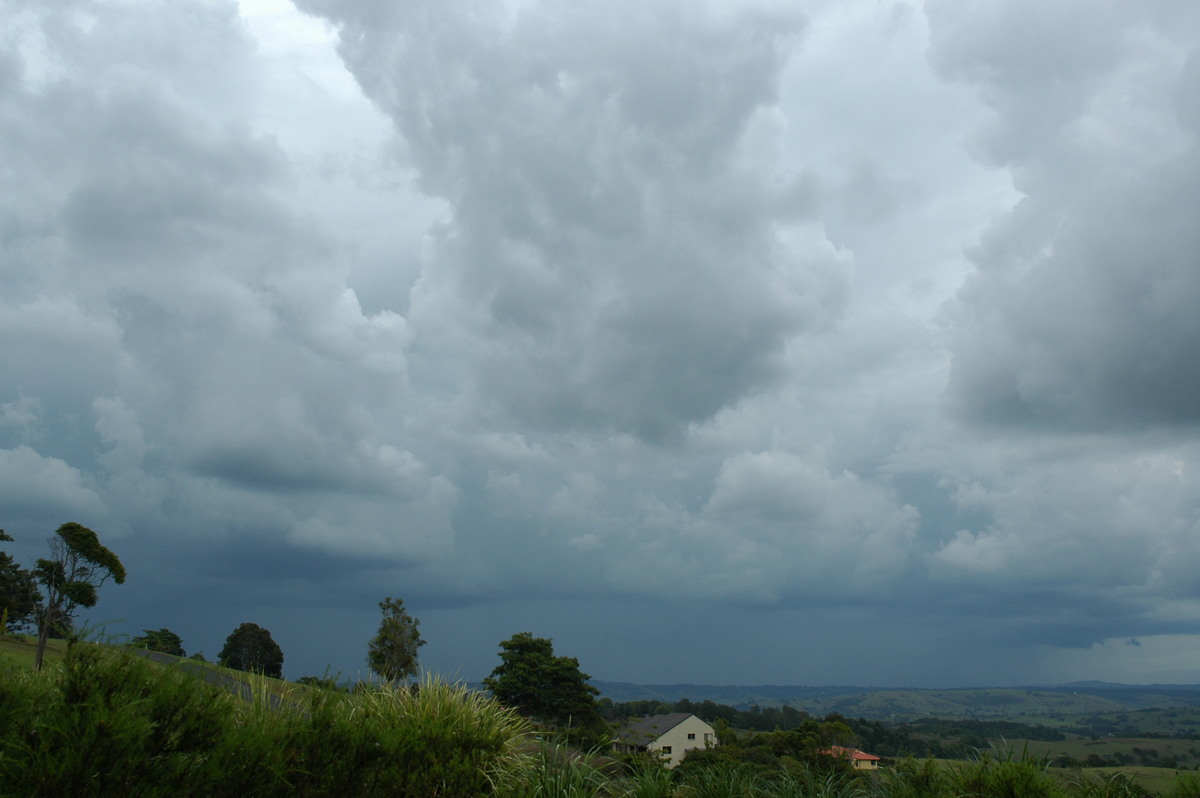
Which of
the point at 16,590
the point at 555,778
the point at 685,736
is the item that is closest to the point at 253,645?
the point at 16,590

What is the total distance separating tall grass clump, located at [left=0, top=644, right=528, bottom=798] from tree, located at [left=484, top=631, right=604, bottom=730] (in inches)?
1821

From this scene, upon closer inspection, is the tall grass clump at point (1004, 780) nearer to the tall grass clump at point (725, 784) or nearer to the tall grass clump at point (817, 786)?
the tall grass clump at point (817, 786)

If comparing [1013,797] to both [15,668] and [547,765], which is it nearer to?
[547,765]

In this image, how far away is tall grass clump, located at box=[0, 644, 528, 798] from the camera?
667cm

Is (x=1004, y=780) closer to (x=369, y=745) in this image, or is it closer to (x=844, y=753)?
(x=844, y=753)

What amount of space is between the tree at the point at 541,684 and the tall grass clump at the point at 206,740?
46.3m

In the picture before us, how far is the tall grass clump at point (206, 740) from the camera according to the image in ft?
21.9

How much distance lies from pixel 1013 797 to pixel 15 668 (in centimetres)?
1175

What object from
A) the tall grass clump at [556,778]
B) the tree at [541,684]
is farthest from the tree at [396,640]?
the tall grass clump at [556,778]

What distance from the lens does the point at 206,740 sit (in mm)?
7680

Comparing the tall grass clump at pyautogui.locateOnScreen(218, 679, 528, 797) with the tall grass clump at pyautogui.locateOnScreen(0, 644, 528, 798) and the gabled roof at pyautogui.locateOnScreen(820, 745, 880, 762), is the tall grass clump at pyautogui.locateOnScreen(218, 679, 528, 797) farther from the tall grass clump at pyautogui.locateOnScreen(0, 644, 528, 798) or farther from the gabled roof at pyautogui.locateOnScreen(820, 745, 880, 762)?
the gabled roof at pyautogui.locateOnScreen(820, 745, 880, 762)

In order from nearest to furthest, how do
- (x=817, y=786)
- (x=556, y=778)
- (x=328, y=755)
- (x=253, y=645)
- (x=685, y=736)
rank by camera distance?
(x=328, y=755) < (x=556, y=778) < (x=817, y=786) < (x=253, y=645) < (x=685, y=736)

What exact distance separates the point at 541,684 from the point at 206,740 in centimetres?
5014

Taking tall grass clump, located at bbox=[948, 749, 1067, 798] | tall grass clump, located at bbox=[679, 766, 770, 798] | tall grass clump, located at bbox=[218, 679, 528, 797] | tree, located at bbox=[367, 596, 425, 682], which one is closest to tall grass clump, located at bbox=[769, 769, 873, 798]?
tall grass clump, located at bbox=[679, 766, 770, 798]
